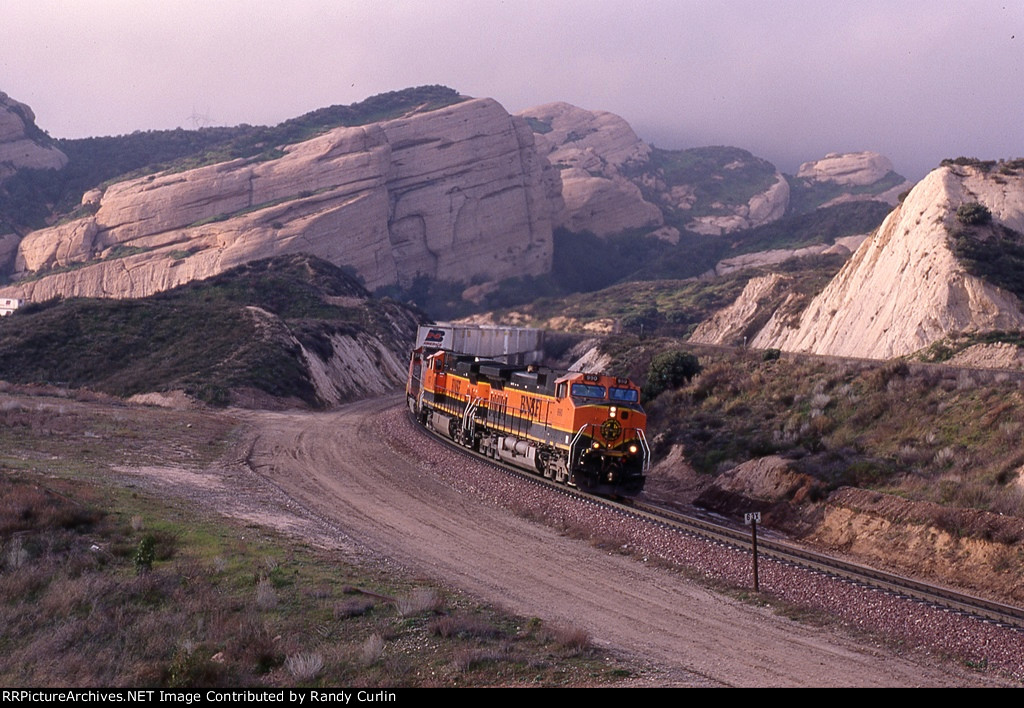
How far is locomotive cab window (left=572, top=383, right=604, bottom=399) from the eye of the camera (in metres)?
26.9

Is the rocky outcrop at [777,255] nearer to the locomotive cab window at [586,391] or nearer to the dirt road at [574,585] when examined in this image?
the locomotive cab window at [586,391]

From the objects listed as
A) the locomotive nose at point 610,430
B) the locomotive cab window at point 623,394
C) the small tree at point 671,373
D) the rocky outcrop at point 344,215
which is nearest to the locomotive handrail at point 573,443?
the locomotive nose at point 610,430

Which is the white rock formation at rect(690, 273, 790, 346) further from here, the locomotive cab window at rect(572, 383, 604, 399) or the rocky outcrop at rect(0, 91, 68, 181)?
the rocky outcrop at rect(0, 91, 68, 181)

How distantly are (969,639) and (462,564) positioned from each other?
10069mm

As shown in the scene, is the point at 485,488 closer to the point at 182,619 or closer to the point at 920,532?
the point at 920,532

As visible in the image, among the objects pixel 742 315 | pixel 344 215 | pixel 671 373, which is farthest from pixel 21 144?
pixel 671 373

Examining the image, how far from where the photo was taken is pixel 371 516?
2403 centimetres

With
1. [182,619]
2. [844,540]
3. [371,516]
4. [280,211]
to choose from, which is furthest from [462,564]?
[280,211]

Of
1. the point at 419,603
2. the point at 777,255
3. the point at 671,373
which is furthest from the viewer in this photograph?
the point at 777,255

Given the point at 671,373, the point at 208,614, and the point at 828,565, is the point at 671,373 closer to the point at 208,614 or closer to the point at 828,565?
the point at 828,565

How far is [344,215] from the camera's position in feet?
392

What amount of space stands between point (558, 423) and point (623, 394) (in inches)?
90.0

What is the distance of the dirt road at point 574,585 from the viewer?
13.1 m

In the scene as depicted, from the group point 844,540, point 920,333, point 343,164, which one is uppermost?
point 343,164
